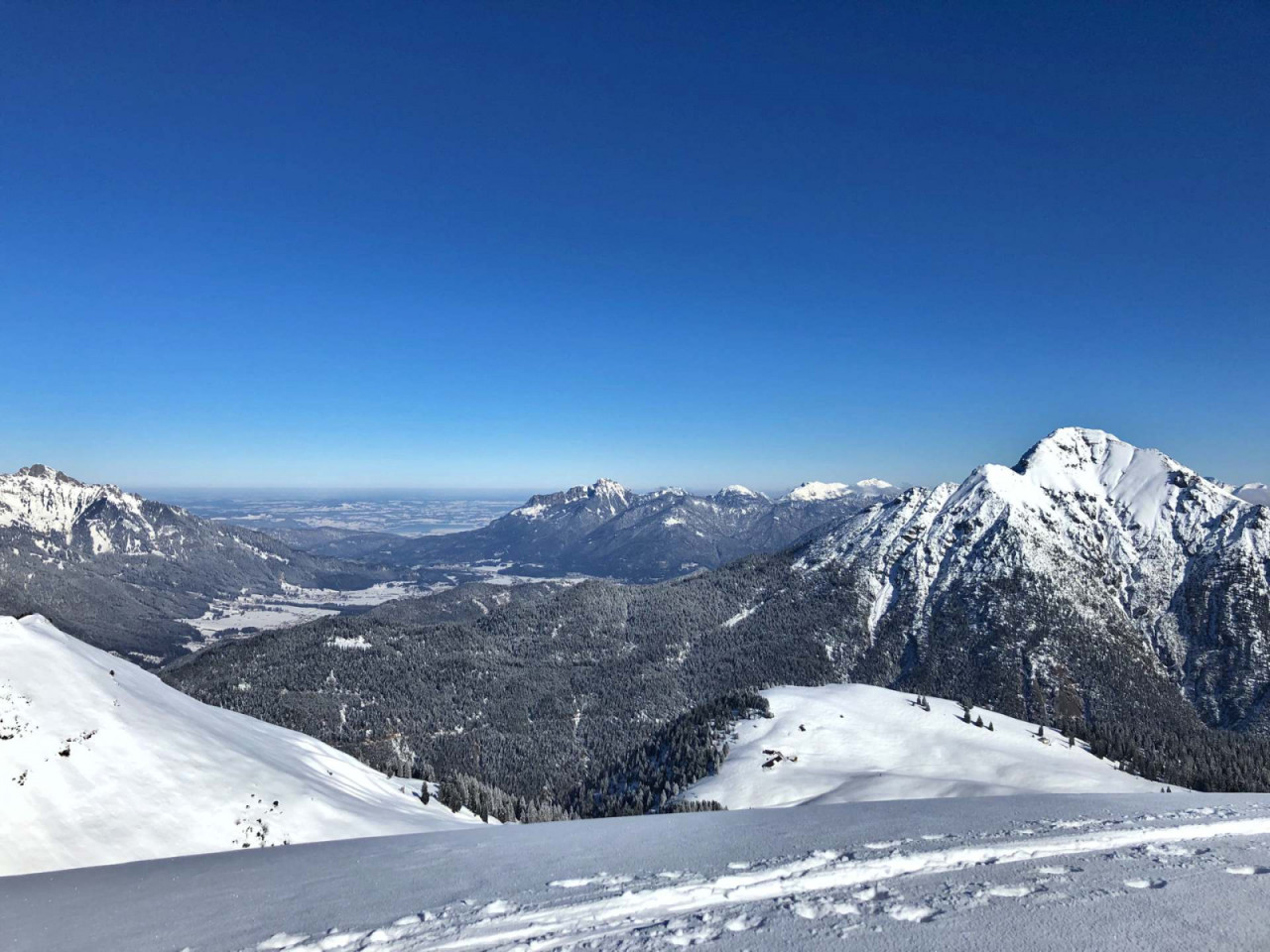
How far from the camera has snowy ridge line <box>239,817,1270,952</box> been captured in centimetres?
1127

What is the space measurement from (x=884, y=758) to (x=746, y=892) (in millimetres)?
104877

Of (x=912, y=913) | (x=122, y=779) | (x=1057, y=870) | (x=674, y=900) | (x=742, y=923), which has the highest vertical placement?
(x=912, y=913)

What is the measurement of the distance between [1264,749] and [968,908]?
232589 millimetres

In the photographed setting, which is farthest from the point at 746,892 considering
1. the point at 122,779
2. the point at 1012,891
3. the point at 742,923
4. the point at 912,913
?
the point at 122,779

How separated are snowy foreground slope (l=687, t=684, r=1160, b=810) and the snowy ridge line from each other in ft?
209

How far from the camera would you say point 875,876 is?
529 inches

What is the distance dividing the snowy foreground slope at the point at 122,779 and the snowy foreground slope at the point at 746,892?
1219cm

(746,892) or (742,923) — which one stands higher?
(742,923)

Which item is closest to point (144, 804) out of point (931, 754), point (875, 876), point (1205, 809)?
point (875, 876)

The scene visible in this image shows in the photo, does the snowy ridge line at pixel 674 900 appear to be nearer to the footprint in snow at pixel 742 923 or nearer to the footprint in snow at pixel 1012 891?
the footprint in snow at pixel 742 923

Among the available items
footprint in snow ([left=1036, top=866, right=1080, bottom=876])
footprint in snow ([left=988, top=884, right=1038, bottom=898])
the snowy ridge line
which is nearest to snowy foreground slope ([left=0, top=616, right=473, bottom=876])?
the snowy ridge line

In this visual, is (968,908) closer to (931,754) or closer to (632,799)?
(632,799)

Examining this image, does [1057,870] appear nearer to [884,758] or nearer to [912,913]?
[912,913]

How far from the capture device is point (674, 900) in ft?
41.4
